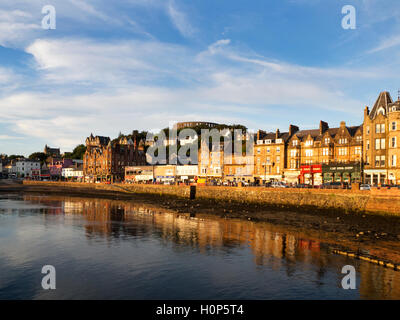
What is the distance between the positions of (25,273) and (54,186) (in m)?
113

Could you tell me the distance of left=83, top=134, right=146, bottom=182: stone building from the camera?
129 metres

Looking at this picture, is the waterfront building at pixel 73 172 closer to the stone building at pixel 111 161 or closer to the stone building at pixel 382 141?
the stone building at pixel 111 161

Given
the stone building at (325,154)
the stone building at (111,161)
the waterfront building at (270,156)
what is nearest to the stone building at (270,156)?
the waterfront building at (270,156)

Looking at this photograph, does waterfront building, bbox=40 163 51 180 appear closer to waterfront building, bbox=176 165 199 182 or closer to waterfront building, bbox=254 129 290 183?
waterfront building, bbox=176 165 199 182

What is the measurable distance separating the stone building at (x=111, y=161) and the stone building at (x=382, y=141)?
305 ft

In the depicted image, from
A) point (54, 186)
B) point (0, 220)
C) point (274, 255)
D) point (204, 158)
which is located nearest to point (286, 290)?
point (274, 255)

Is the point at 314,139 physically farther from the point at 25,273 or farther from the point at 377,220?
the point at 25,273

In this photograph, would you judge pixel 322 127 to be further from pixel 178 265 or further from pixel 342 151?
pixel 178 265

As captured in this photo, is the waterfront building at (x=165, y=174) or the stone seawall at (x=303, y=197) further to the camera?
the waterfront building at (x=165, y=174)

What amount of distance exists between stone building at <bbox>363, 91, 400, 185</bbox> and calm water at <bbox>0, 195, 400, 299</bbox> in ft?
113

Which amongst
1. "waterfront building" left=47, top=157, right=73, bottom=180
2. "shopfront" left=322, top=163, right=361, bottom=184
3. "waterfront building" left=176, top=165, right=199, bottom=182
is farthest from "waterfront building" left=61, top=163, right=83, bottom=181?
"shopfront" left=322, top=163, right=361, bottom=184

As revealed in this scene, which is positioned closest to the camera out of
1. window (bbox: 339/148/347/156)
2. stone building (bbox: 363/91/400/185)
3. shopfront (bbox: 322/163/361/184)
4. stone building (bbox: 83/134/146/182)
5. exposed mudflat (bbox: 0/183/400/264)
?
exposed mudflat (bbox: 0/183/400/264)

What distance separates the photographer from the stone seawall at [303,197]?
42.4m

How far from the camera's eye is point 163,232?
116 feet
